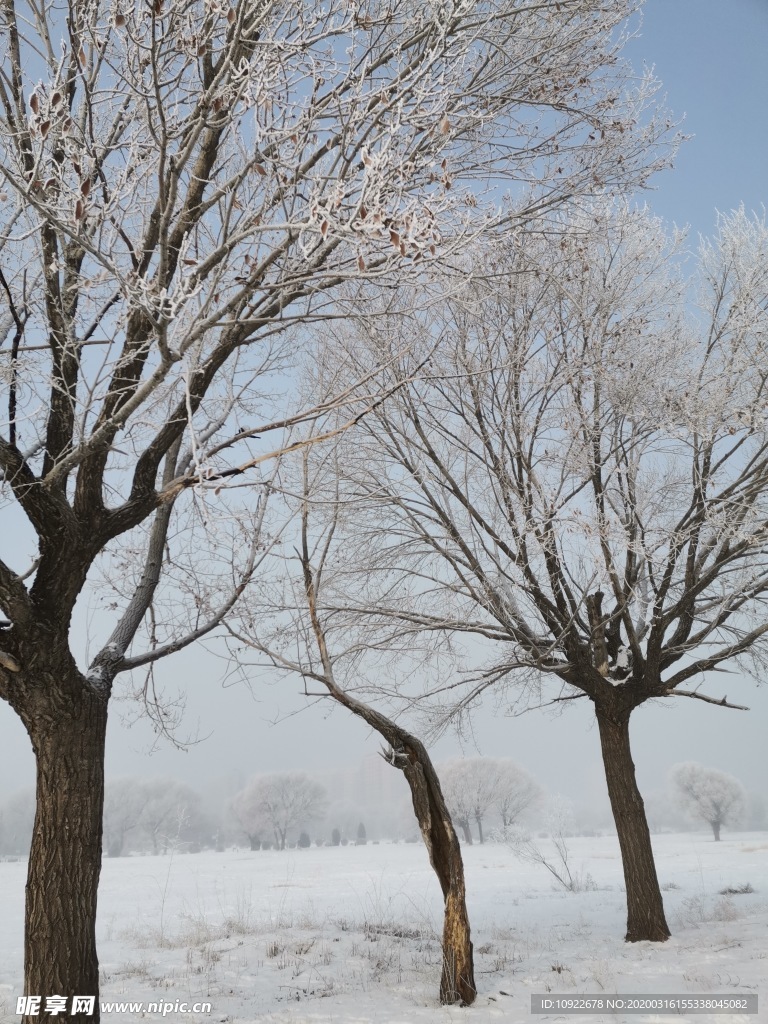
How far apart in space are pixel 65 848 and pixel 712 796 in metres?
47.2

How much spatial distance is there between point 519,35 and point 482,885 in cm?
1592

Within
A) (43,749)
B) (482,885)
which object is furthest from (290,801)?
(43,749)

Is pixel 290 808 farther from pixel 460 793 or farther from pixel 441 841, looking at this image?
pixel 441 841

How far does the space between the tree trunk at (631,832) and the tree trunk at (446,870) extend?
2.89 meters

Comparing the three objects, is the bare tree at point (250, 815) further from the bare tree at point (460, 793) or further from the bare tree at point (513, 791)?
the bare tree at point (513, 791)

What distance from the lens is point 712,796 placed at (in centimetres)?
4288

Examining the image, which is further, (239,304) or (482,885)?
(482,885)

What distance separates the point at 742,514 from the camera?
740 cm

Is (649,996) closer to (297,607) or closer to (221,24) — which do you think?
(297,607)

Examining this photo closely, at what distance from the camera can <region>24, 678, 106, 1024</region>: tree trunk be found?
3.77 meters

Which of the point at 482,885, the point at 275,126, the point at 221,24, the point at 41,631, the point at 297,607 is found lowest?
the point at 482,885

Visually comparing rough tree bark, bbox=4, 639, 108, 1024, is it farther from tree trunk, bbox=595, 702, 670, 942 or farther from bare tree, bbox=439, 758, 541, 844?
bare tree, bbox=439, 758, 541, 844

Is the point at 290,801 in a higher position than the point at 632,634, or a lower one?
lower

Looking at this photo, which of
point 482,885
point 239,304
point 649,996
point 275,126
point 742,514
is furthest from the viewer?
point 482,885
